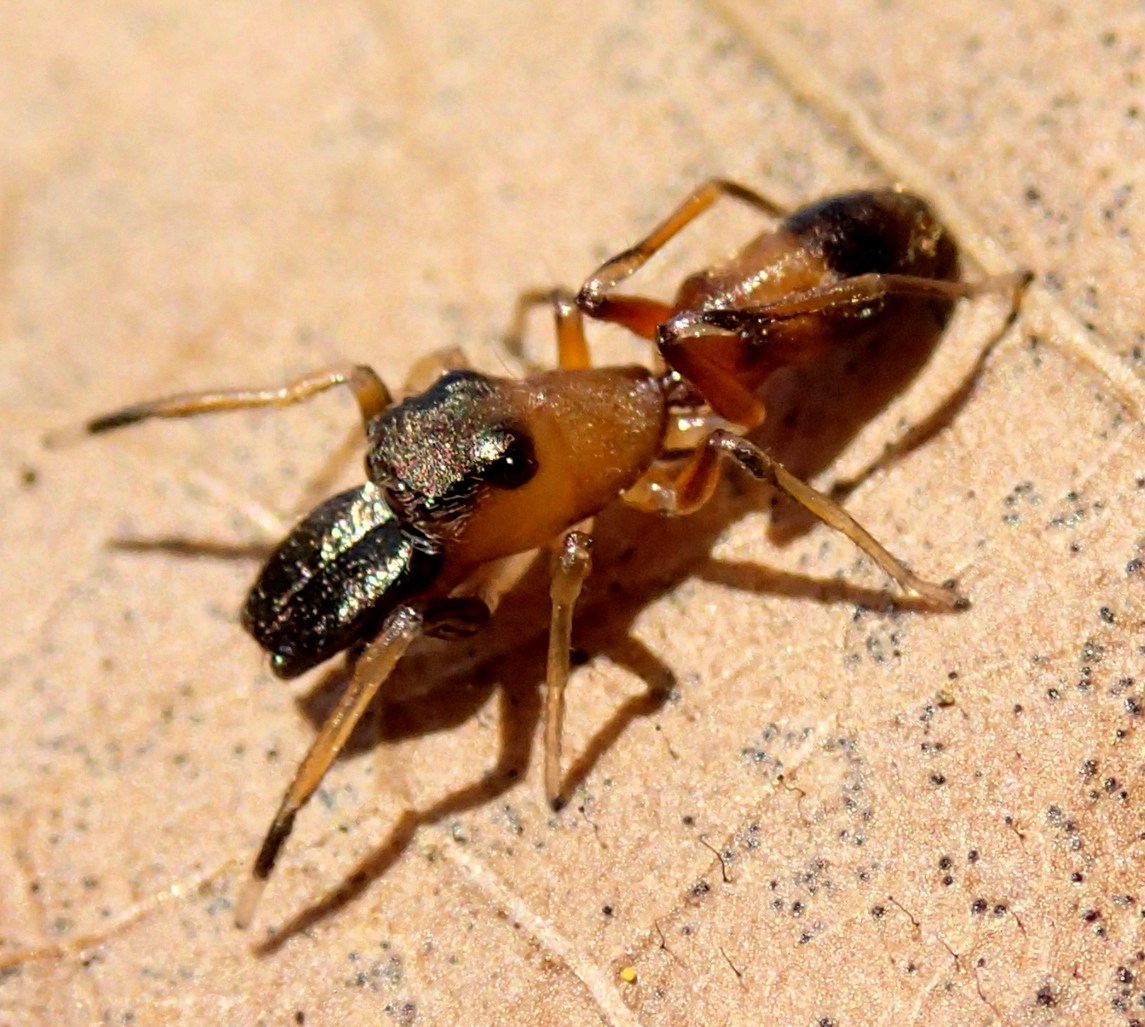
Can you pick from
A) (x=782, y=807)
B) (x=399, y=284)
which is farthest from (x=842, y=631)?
(x=399, y=284)

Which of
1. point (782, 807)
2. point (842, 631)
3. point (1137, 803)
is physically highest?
point (1137, 803)

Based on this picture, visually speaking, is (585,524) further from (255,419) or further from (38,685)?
(38,685)

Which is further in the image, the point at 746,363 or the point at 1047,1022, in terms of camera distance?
the point at 746,363

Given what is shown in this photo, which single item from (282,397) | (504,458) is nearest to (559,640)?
(504,458)

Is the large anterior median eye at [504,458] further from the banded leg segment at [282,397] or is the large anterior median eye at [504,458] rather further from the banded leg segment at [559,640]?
the banded leg segment at [282,397]

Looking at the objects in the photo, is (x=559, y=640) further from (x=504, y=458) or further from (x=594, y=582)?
(x=504, y=458)

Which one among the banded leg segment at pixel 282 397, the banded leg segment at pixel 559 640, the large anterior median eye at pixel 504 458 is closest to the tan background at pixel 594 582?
the banded leg segment at pixel 559 640
